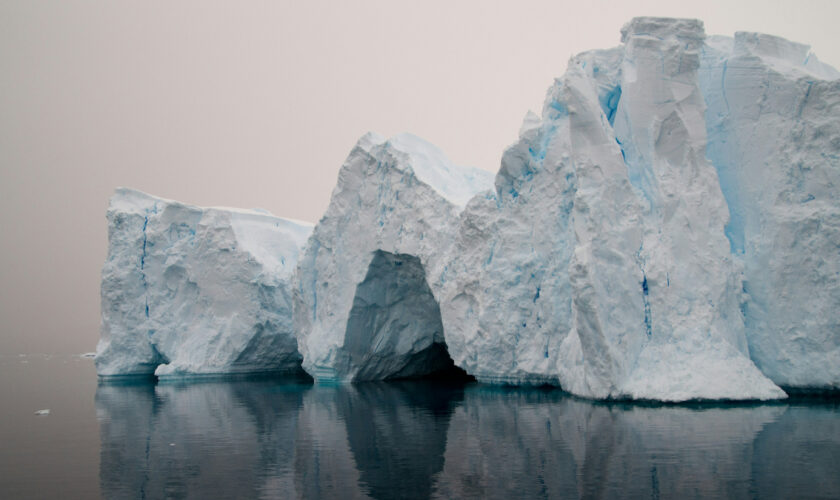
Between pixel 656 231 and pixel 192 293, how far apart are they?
16370 mm

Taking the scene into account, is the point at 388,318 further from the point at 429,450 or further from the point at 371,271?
the point at 429,450

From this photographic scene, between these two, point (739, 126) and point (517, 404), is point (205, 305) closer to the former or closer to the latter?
point (517, 404)

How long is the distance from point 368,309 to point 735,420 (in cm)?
1225

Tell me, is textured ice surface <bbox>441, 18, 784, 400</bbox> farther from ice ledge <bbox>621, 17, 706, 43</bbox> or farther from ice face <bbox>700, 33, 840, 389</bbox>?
ice face <bbox>700, 33, 840, 389</bbox>

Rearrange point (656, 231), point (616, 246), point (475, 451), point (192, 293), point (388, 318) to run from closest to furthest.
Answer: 1. point (475, 451)
2. point (616, 246)
3. point (656, 231)
4. point (388, 318)
5. point (192, 293)

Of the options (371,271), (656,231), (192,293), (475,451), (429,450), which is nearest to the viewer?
(475,451)

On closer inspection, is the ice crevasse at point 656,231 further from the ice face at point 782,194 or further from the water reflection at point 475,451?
the water reflection at point 475,451

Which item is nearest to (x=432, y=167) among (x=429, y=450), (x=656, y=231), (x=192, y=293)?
(x=656, y=231)

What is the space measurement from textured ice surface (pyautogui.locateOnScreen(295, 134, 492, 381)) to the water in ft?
17.9

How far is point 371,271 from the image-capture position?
21094mm

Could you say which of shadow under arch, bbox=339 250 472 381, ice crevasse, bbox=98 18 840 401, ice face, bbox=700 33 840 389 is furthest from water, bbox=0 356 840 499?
shadow under arch, bbox=339 250 472 381

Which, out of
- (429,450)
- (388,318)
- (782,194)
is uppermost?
(782,194)

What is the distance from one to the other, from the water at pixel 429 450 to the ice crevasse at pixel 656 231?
4.04 feet

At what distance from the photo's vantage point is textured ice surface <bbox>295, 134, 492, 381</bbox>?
2064cm
